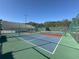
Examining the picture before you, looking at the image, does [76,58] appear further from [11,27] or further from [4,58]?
[11,27]

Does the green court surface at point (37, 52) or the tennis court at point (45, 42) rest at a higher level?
the green court surface at point (37, 52)

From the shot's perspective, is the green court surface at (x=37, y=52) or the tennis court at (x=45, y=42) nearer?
the green court surface at (x=37, y=52)

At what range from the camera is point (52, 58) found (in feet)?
19.7

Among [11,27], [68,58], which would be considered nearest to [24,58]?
[68,58]

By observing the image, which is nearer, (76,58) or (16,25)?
(76,58)

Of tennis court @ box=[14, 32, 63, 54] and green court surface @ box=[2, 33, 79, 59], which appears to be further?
tennis court @ box=[14, 32, 63, 54]

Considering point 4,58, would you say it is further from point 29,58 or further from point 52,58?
point 52,58

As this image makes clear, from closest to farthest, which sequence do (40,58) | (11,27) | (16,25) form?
(40,58)
(11,27)
(16,25)

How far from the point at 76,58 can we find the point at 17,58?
3.19m

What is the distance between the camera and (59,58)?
6082 mm

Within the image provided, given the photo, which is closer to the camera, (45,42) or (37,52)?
(37,52)

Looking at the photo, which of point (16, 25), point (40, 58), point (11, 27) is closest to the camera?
point (40, 58)

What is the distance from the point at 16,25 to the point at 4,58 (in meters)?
63.4

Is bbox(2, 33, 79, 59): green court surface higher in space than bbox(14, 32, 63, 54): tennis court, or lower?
higher
